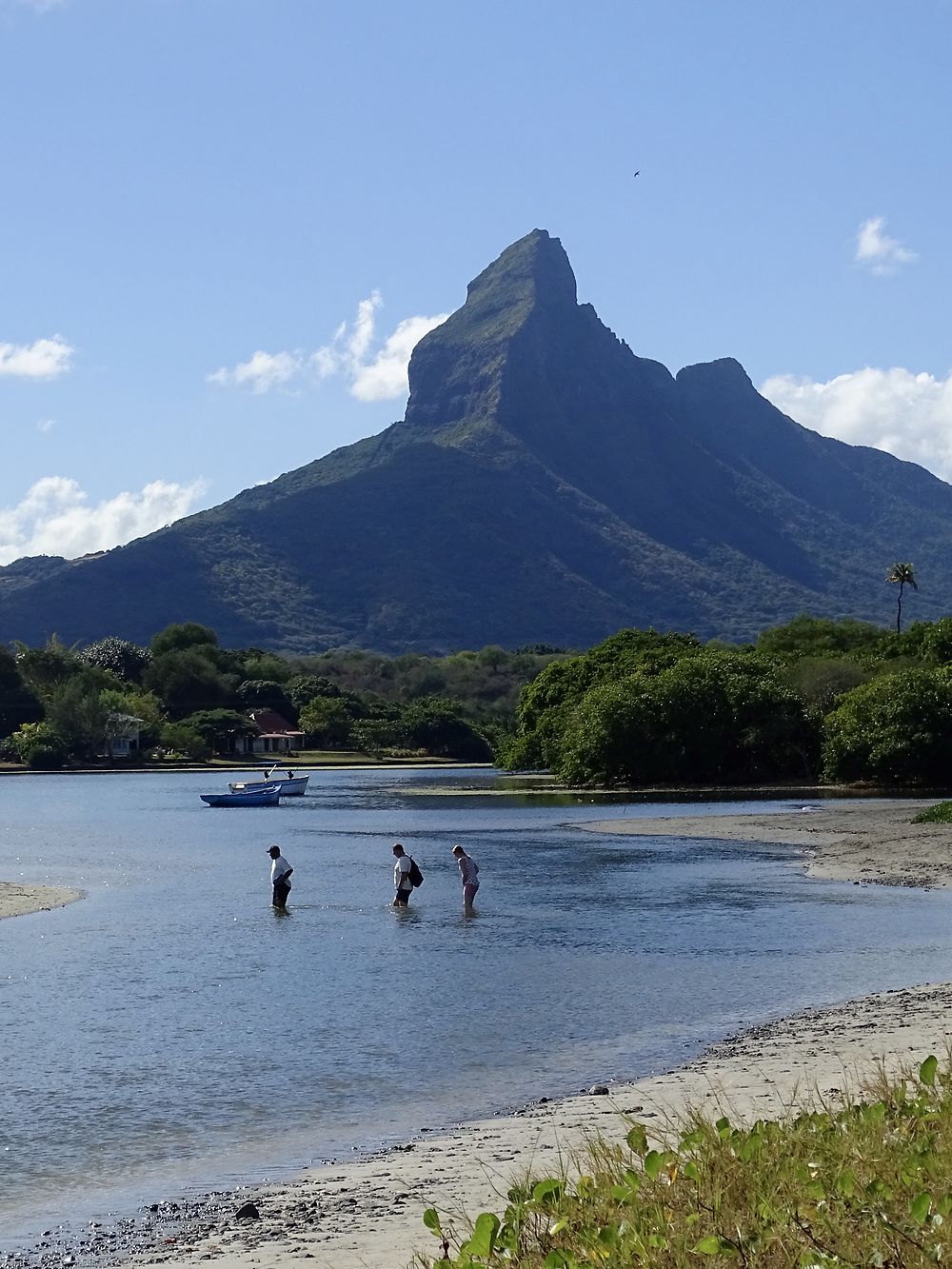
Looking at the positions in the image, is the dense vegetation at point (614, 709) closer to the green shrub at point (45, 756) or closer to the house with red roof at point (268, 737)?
the green shrub at point (45, 756)

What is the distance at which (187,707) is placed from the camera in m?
172

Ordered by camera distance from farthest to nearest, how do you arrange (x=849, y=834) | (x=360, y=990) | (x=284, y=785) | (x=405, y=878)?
(x=284, y=785) < (x=849, y=834) < (x=405, y=878) < (x=360, y=990)

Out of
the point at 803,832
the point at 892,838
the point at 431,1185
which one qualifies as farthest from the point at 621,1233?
the point at 803,832

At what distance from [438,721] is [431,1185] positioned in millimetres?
146492

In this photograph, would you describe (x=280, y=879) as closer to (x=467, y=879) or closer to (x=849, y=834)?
(x=467, y=879)

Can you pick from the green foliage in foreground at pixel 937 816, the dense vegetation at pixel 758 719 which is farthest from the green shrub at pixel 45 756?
the green foliage in foreground at pixel 937 816

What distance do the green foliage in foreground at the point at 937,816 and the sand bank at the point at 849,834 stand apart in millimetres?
520

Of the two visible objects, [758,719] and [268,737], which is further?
[268,737]

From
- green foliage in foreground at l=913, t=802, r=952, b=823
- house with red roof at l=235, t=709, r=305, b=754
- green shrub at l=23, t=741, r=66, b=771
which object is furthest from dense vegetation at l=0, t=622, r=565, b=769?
green foliage in foreground at l=913, t=802, r=952, b=823

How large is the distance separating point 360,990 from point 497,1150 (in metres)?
10.7

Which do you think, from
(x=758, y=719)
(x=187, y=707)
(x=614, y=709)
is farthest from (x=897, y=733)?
(x=187, y=707)

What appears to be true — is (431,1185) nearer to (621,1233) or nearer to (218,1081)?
(621,1233)

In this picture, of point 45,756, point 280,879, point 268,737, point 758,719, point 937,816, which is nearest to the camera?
point 280,879

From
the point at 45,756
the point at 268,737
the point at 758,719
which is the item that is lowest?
the point at 45,756
